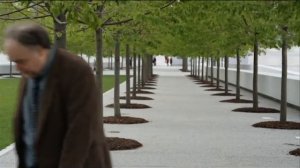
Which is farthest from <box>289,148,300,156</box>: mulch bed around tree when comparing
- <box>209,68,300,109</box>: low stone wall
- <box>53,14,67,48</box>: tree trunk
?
<box>209,68,300,109</box>: low stone wall

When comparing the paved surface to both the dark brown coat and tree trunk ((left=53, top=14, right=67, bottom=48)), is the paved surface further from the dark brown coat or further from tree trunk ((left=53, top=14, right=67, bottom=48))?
the dark brown coat

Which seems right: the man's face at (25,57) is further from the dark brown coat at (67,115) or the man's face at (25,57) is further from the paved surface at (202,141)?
the paved surface at (202,141)

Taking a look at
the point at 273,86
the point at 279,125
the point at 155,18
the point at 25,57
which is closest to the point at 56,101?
the point at 25,57

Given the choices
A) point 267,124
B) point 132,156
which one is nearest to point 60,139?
point 132,156

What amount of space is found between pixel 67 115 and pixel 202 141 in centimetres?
894

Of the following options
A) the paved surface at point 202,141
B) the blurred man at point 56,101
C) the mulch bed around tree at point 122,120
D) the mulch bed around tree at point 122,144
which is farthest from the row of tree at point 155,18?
the blurred man at point 56,101

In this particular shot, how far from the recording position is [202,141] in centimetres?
1234

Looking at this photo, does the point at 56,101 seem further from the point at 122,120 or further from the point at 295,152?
the point at 122,120

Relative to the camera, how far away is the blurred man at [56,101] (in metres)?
3.47

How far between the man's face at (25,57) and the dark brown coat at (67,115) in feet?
0.29

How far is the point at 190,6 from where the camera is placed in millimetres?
8586

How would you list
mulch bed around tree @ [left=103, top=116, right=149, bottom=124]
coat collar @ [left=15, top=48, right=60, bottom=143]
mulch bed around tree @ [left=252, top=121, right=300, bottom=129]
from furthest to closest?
mulch bed around tree @ [left=103, top=116, right=149, bottom=124]
mulch bed around tree @ [left=252, top=121, right=300, bottom=129]
coat collar @ [left=15, top=48, right=60, bottom=143]

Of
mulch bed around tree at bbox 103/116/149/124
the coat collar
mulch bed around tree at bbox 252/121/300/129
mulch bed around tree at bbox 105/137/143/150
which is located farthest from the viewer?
mulch bed around tree at bbox 103/116/149/124

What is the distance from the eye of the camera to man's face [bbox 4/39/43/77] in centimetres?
342
